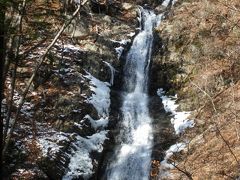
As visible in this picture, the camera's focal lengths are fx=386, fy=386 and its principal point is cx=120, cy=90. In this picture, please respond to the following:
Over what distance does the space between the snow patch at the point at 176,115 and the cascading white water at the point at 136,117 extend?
3.87 feet

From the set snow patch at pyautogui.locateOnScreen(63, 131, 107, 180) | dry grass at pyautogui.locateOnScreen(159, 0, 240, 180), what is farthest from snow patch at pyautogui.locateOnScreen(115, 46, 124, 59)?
snow patch at pyautogui.locateOnScreen(63, 131, 107, 180)

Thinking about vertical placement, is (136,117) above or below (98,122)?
below

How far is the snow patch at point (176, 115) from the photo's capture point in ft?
65.9

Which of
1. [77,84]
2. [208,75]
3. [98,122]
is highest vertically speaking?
[208,75]

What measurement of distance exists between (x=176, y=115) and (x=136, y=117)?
2360 mm

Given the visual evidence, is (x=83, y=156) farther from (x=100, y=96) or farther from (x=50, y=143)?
(x=100, y=96)

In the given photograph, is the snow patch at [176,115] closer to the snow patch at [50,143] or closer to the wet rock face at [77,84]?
the wet rock face at [77,84]

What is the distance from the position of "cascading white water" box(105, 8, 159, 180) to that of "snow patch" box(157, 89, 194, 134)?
1179 mm

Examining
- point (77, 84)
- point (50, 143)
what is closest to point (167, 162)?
point (50, 143)

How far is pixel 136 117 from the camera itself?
72.8 feet

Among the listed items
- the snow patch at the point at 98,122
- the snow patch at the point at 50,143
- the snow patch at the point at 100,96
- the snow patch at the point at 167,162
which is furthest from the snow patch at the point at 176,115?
the snow patch at the point at 50,143

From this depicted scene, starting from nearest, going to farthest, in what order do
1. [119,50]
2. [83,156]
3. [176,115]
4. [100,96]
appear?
1. [83,156]
2. [176,115]
3. [100,96]
4. [119,50]

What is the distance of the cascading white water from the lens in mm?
18609

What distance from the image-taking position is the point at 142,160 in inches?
747
